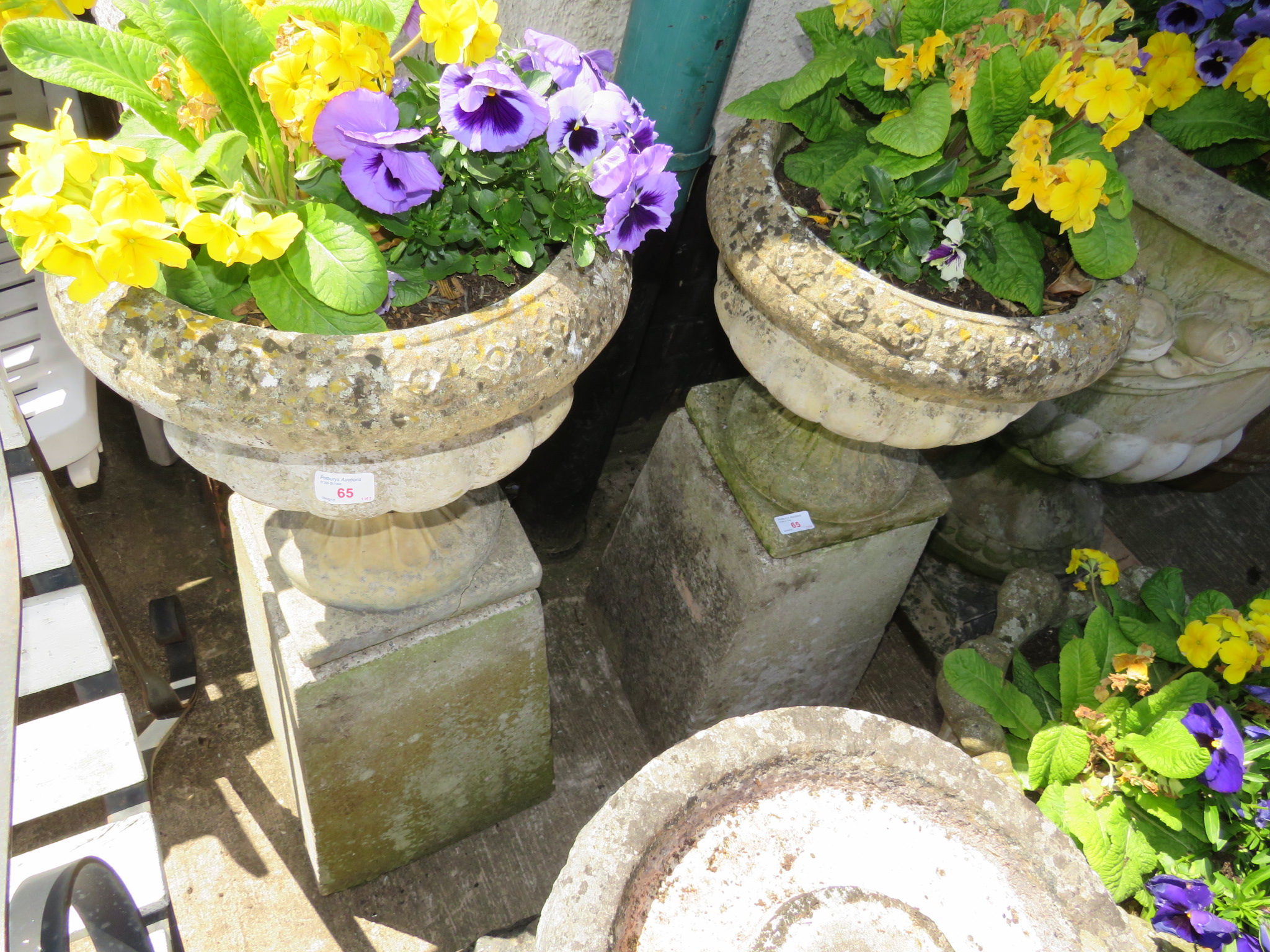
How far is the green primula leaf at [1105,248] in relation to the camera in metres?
1.42

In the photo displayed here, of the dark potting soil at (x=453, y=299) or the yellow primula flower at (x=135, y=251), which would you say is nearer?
the yellow primula flower at (x=135, y=251)

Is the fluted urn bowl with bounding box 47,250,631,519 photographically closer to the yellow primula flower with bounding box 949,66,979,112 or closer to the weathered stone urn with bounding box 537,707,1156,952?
the weathered stone urn with bounding box 537,707,1156,952

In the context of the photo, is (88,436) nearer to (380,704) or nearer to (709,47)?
(380,704)

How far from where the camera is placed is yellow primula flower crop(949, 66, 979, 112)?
4.46 feet

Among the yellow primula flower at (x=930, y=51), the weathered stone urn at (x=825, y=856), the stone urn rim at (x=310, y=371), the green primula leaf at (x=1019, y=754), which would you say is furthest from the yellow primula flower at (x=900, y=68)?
the green primula leaf at (x=1019, y=754)

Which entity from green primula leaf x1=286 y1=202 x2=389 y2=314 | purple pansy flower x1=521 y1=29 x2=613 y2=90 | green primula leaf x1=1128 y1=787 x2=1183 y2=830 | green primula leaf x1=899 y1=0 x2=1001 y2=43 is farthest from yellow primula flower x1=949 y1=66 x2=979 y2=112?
green primula leaf x1=1128 y1=787 x2=1183 y2=830

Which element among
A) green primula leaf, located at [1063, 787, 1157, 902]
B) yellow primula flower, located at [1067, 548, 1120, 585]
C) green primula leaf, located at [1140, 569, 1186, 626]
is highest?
green primula leaf, located at [1140, 569, 1186, 626]

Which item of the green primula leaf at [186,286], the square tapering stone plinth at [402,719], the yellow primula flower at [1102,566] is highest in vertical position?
the green primula leaf at [186,286]

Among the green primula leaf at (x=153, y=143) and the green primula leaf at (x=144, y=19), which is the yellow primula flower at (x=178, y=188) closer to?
the green primula leaf at (x=153, y=143)

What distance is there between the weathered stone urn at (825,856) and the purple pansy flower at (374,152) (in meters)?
0.79

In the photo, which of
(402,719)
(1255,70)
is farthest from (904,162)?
(402,719)

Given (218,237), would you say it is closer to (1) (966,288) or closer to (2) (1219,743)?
(1) (966,288)

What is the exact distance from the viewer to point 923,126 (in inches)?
54.5

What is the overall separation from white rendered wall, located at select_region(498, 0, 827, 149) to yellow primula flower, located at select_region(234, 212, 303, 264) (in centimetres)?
91
